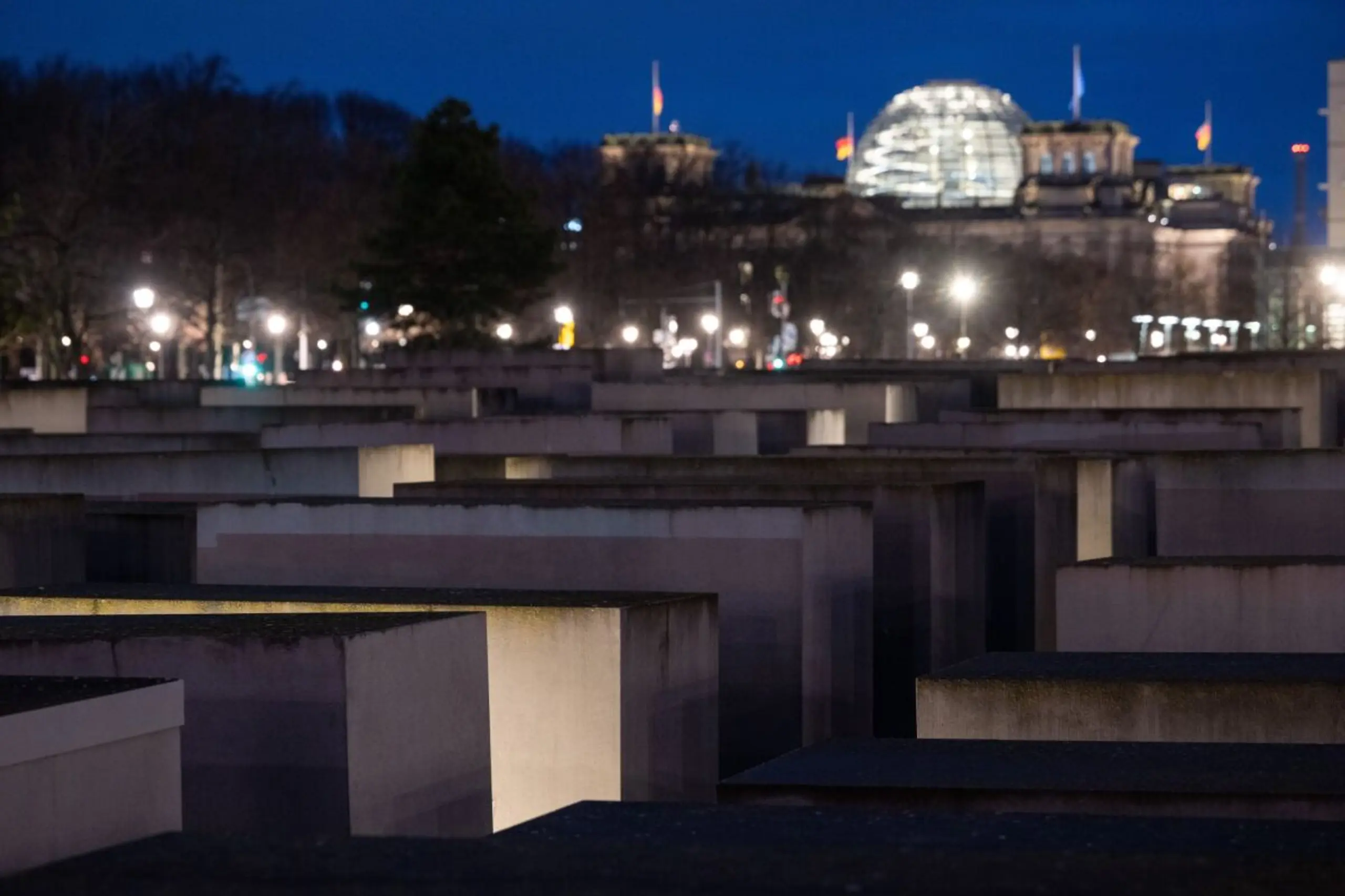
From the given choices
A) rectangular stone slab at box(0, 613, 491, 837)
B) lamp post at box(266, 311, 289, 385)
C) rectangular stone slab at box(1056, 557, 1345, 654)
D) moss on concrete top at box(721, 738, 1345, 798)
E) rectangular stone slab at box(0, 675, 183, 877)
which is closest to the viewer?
rectangular stone slab at box(0, 675, 183, 877)

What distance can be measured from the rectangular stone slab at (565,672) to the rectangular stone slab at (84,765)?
3.52 m

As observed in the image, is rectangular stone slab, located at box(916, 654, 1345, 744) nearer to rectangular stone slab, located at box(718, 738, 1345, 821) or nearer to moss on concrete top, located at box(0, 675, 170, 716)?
rectangular stone slab, located at box(718, 738, 1345, 821)

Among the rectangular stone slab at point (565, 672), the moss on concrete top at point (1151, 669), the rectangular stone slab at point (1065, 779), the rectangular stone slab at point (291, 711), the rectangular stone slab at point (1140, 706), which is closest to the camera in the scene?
the rectangular stone slab at point (1065, 779)

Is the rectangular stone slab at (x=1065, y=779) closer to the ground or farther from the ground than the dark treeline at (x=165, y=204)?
closer to the ground

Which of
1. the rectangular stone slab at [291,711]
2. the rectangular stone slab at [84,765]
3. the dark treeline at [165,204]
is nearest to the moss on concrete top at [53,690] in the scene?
the rectangular stone slab at [84,765]

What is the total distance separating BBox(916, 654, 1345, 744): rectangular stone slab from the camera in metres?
11.3

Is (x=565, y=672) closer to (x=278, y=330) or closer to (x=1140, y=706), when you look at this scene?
(x=1140, y=706)

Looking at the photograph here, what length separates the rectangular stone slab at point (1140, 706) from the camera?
37.1 ft

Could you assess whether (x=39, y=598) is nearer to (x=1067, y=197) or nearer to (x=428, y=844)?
(x=428, y=844)

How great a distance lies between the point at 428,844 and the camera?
22.4ft

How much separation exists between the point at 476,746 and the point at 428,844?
4.15m

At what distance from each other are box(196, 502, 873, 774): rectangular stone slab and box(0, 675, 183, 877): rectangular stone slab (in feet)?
23.9

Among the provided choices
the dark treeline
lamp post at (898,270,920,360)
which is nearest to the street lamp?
lamp post at (898,270,920,360)

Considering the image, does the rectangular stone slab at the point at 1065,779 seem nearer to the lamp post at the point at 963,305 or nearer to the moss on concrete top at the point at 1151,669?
the moss on concrete top at the point at 1151,669
